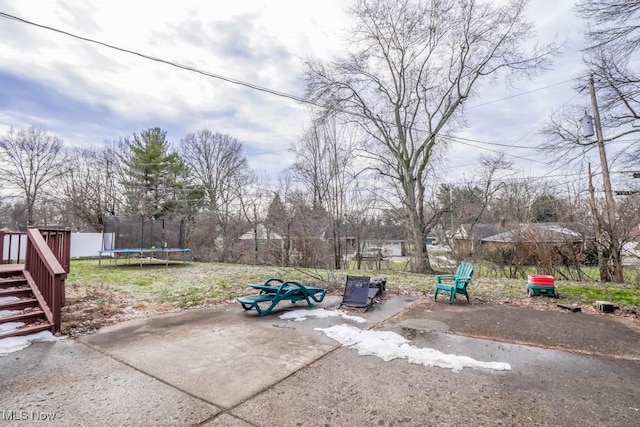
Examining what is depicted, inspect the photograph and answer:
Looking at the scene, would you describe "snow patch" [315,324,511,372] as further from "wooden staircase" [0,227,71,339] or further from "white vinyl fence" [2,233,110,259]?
"white vinyl fence" [2,233,110,259]

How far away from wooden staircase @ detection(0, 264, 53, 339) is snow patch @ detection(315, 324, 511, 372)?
340 centimetres

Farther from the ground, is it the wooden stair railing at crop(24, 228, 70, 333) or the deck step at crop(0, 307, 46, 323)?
the wooden stair railing at crop(24, 228, 70, 333)

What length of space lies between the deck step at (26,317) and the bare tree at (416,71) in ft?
34.4

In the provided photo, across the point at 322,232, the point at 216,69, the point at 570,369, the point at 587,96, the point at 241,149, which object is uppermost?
the point at 241,149

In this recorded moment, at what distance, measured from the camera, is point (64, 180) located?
1995cm

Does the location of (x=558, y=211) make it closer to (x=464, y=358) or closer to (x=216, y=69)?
(x=464, y=358)

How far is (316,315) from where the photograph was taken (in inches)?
185

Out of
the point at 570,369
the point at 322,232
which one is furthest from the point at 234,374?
the point at 322,232

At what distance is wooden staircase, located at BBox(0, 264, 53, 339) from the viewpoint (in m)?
3.60

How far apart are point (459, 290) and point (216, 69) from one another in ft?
20.5

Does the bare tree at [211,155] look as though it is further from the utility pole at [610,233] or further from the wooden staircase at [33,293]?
the utility pole at [610,233]

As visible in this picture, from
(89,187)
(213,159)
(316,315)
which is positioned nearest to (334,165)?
(316,315)

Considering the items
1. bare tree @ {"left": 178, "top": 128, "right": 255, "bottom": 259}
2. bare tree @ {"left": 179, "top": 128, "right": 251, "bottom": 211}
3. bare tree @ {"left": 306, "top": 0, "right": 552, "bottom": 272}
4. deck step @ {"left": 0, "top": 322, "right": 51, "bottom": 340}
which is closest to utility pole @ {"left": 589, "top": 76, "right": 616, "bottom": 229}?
bare tree @ {"left": 306, "top": 0, "right": 552, "bottom": 272}

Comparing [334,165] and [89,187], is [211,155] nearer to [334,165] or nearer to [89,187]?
[89,187]
